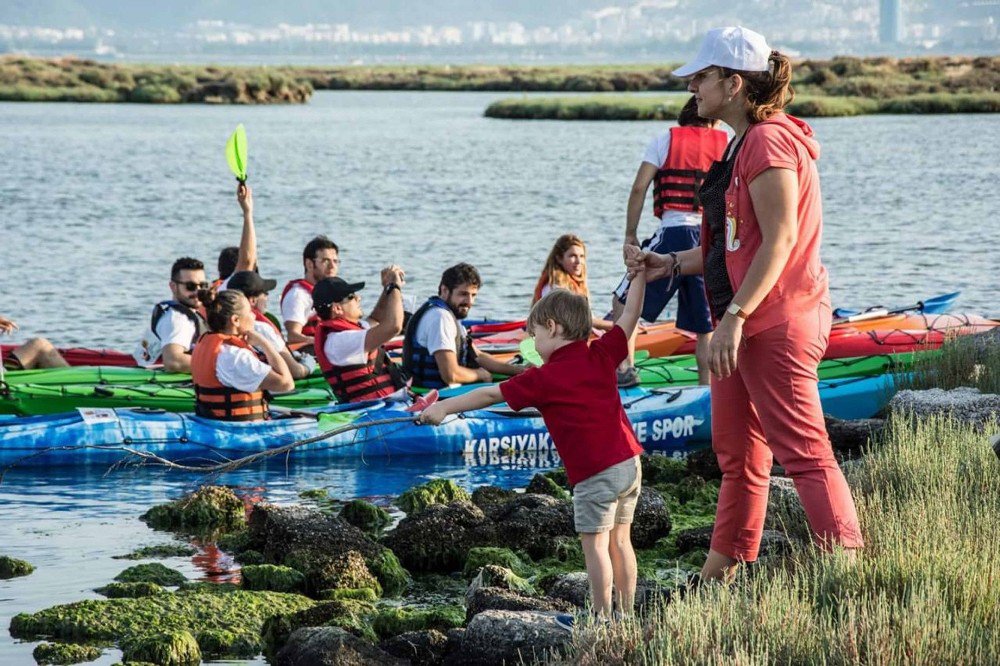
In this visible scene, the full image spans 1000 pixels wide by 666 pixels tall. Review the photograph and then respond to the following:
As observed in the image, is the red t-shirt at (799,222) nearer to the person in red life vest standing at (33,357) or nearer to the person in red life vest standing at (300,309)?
the person in red life vest standing at (300,309)

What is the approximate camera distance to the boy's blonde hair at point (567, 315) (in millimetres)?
4730

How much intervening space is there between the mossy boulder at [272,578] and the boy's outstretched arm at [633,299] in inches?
83.3

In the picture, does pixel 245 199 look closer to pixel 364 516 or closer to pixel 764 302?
pixel 364 516

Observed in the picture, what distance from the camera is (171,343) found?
9.91 m

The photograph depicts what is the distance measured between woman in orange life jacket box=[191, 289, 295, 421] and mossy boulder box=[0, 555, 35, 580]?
1996mm

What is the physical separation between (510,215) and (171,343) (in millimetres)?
15400

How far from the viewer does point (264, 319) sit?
955 centimetres

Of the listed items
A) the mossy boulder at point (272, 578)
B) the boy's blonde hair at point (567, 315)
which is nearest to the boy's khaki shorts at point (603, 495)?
the boy's blonde hair at point (567, 315)

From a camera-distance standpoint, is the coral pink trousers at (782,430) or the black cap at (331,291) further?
the black cap at (331,291)

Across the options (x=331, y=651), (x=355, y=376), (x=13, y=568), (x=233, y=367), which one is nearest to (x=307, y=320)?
(x=355, y=376)

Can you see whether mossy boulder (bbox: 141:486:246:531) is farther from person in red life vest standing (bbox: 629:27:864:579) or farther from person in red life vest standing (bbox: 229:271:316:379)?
person in red life vest standing (bbox: 629:27:864:579)

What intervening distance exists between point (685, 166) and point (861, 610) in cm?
448

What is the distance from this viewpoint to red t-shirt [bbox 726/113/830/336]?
4.57 metres

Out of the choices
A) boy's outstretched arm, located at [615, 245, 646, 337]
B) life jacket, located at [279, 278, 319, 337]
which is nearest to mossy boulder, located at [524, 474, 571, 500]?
boy's outstretched arm, located at [615, 245, 646, 337]
